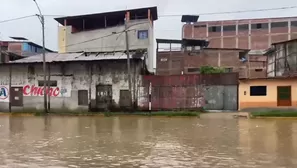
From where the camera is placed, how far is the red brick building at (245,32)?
6650 cm

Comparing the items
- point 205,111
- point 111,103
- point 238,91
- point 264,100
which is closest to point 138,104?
point 111,103

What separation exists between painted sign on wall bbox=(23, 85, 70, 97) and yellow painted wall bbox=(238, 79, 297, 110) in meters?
15.8

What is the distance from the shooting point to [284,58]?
36719 millimetres

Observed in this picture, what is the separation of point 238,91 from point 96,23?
26.8m

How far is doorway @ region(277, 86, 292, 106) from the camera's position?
29.1m

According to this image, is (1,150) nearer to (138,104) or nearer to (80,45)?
(138,104)

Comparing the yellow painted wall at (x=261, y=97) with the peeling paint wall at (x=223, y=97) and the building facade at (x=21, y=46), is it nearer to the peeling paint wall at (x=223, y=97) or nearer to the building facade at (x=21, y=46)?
the peeling paint wall at (x=223, y=97)

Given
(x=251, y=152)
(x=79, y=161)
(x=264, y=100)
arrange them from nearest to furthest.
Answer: (x=79, y=161)
(x=251, y=152)
(x=264, y=100)

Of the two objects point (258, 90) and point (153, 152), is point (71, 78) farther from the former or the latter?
point (153, 152)

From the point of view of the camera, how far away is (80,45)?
5112 centimetres

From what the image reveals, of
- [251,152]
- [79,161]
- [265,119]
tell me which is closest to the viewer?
[79,161]

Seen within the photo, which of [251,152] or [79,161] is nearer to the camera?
[79,161]

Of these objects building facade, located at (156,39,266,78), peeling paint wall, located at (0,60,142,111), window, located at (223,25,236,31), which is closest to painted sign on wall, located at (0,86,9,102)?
peeling paint wall, located at (0,60,142,111)

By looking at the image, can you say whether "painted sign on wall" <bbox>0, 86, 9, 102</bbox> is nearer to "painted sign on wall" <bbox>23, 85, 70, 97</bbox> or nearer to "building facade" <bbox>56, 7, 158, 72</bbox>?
"painted sign on wall" <bbox>23, 85, 70, 97</bbox>
